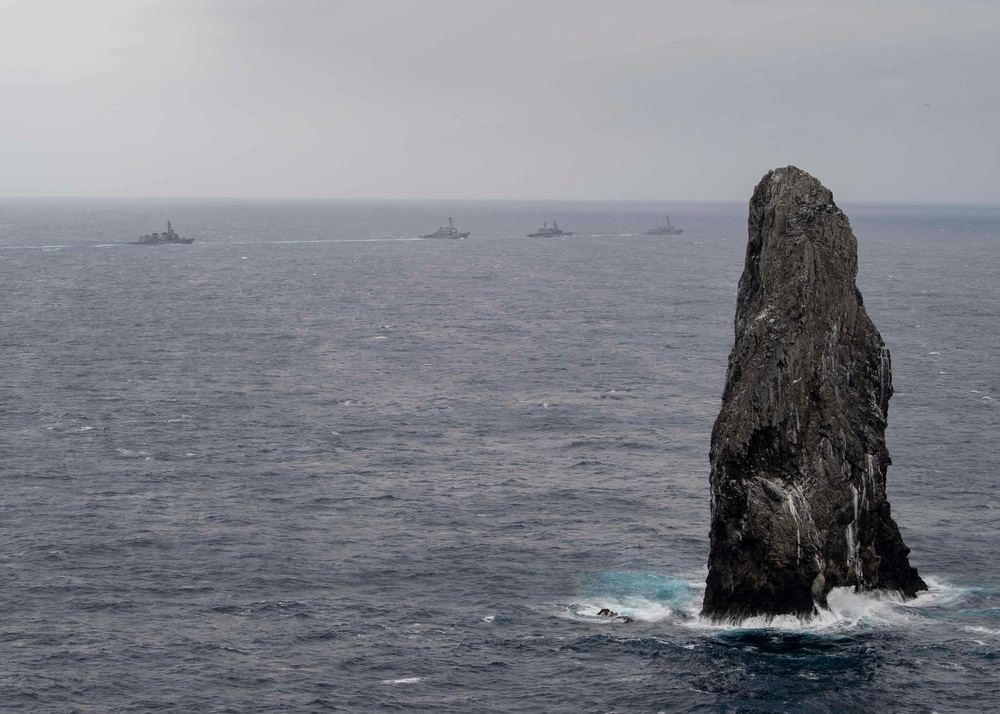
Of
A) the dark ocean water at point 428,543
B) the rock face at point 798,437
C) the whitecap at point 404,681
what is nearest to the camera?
the dark ocean water at point 428,543

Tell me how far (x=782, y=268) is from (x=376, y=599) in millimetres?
33075

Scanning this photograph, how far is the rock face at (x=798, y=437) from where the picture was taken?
2847 inches

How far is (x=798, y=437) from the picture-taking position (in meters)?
73.1

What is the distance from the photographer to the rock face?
72312mm

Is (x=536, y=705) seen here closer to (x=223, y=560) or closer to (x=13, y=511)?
(x=223, y=560)

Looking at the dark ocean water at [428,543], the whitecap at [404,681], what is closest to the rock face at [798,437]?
the dark ocean water at [428,543]

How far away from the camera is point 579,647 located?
6925cm

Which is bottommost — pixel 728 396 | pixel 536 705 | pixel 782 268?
pixel 536 705

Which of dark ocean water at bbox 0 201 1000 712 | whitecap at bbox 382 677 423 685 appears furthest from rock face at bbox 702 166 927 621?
whitecap at bbox 382 677 423 685

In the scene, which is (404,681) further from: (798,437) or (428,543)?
(798,437)

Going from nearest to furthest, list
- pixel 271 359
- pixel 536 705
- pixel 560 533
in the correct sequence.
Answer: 1. pixel 536 705
2. pixel 560 533
3. pixel 271 359

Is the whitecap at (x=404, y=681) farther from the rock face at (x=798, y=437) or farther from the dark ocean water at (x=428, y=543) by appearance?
the rock face at (x=798, y=437)

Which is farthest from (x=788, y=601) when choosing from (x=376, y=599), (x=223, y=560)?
(x=223, y=560)

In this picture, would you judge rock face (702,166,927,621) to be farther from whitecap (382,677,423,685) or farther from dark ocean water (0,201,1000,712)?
whitecap (382,677,423,685)
